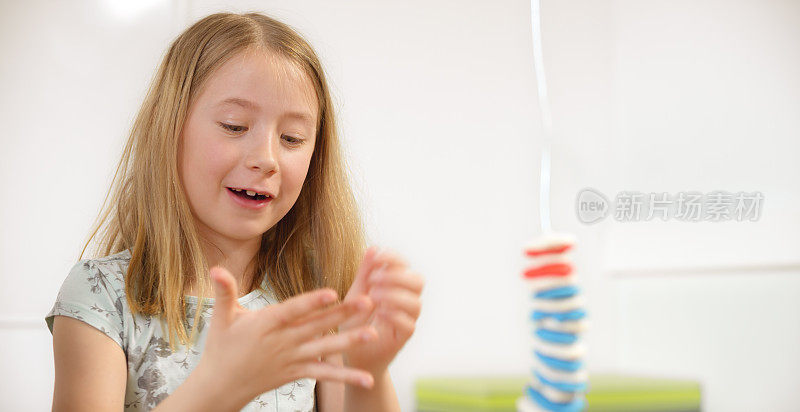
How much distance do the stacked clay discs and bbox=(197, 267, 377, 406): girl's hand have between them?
13 centimetres

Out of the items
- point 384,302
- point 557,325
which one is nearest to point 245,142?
point 384,302

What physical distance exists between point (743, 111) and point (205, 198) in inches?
51.5

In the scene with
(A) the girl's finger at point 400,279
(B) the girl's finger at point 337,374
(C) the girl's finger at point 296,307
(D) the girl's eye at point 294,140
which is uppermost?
(D) the girl's eye at point 294,140

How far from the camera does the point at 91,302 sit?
2.42 feet

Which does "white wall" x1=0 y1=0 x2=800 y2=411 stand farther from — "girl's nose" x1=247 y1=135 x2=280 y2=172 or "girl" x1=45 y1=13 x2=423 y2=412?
"girl's nose" x1=247 y1=135 x2=280 y2=172

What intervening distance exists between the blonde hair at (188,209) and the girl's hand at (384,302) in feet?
0.71

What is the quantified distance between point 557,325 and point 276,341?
0.68 ft

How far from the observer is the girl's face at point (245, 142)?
777mm

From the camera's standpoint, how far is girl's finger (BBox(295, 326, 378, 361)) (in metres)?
0.53

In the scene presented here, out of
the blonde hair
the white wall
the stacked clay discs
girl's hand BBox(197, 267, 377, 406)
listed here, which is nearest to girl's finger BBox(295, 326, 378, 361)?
girl's hand BBox(197, 267, 377, 406)

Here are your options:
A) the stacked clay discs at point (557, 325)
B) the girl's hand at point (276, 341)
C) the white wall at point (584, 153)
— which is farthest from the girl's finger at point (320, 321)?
the white wall at point (584, 153)

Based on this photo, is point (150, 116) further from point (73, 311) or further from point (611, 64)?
point (611, 64)

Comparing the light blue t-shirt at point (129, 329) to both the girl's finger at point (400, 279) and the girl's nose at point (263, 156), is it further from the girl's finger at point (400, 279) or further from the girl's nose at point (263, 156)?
the girl's finger at point (400, 279)

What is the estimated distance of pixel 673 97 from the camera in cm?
170
